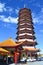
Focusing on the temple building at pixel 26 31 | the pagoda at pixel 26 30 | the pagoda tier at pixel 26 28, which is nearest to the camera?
the temple building at pixel 26 31

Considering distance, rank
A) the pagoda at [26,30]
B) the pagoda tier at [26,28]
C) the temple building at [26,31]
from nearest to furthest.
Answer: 1. the temple building at [26,31]
2. the pagoda at [26,30]
3. the pagoda tier at [26,28]

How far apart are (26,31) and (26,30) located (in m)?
0.47

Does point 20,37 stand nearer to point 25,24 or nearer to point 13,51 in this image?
point 25,24

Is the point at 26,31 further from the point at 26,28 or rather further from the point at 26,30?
the point at 26,28

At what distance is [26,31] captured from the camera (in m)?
74.6

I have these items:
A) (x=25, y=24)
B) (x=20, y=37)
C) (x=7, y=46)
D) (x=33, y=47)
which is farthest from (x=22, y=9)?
(x=7, y=46)

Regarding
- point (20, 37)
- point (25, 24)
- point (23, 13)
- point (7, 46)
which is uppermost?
point (23, 13)

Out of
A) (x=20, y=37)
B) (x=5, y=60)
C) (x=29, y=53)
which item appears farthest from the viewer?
(x=20, y=37)

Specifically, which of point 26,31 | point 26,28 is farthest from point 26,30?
point 26,28

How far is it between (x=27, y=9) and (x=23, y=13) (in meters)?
2.74

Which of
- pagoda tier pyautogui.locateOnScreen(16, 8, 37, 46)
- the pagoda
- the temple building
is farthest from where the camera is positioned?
pagoda tier pyautogui.locateOnScreen(16, 8, 37, 46)

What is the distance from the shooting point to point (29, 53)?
67.8 m

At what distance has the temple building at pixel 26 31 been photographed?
234 feet

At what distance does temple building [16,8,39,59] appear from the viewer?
71.4m
